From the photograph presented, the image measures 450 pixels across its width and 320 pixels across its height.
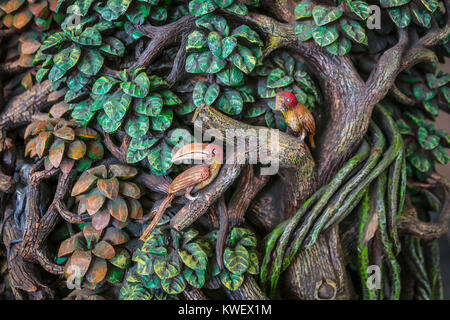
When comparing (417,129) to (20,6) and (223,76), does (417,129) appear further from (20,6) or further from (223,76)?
(20,6)

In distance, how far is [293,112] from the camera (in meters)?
1.31

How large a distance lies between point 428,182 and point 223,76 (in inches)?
35.2

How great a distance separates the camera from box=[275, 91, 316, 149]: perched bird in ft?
4.25

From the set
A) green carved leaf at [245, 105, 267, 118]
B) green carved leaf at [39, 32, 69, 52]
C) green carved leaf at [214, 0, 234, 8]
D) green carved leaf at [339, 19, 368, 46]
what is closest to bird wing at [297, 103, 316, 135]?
green carved leaf at [245, 105, 267, 118]

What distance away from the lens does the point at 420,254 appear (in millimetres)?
1652

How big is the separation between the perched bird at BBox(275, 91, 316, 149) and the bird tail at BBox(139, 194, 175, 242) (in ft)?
1.26

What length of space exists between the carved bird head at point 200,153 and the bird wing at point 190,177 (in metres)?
0.03

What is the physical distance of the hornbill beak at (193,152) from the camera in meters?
1.27

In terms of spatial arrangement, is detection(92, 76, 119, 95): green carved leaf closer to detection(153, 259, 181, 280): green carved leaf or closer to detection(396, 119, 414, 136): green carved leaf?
detection(153, 259, 181, 280): green carved leaf

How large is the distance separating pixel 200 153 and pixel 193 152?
0.7 inches

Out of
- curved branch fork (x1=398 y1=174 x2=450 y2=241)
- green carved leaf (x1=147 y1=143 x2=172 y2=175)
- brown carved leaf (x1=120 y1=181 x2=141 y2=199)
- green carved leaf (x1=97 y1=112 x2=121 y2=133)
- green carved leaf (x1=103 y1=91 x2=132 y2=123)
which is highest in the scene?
green carved leaf (x1=103 y1=91 x2=132 y2=123)

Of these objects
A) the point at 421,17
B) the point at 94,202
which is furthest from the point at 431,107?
the point at 94,202

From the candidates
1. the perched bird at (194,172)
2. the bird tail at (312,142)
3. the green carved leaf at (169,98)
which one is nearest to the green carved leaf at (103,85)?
the green carved leaf at (169,98)

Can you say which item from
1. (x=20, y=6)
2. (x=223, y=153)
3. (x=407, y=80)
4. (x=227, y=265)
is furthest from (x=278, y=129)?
(x=20, y=6)
